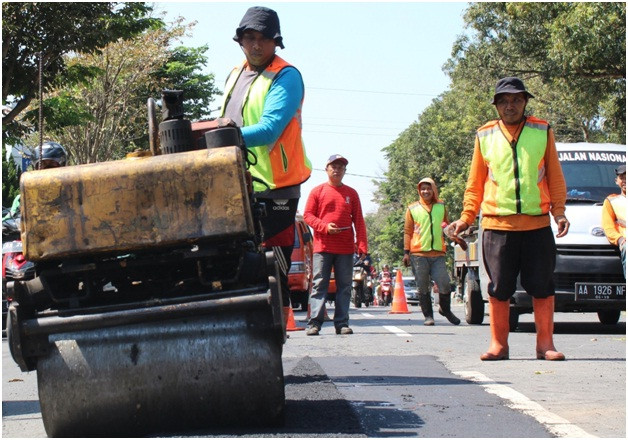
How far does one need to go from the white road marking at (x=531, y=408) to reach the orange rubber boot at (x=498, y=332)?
113 centimetres

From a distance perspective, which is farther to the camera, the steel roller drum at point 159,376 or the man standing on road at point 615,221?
the man standing on road at point 615,221

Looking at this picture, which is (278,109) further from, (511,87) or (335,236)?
(335,236)

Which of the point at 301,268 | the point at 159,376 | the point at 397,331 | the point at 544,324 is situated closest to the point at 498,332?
the point at 544,324

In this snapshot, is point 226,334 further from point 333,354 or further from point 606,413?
point 333,354

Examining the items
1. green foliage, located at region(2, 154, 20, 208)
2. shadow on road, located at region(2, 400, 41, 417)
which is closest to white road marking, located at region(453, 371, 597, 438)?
shadow on road, located at region(2, 400, 41, 417)

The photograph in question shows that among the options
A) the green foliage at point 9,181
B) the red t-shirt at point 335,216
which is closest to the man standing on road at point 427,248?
the red t-shirt at point 335,216

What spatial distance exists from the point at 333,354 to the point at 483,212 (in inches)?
70.9

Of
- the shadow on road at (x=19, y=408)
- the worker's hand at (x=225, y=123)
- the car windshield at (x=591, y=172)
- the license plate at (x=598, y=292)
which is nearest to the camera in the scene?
the worker's hand at (x=225, y=123)

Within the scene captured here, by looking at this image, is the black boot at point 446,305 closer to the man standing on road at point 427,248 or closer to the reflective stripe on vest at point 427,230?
the man standing on road at point 427,248

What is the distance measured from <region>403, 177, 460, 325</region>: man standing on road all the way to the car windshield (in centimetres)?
207

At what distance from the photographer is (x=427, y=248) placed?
51.2ft

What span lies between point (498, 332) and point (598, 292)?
3.69 m

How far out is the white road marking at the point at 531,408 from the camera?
533 centimetres

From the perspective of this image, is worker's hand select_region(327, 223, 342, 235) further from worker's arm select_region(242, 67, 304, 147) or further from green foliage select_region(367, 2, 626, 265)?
green foliage select_region(367, 2, 626, 265)
